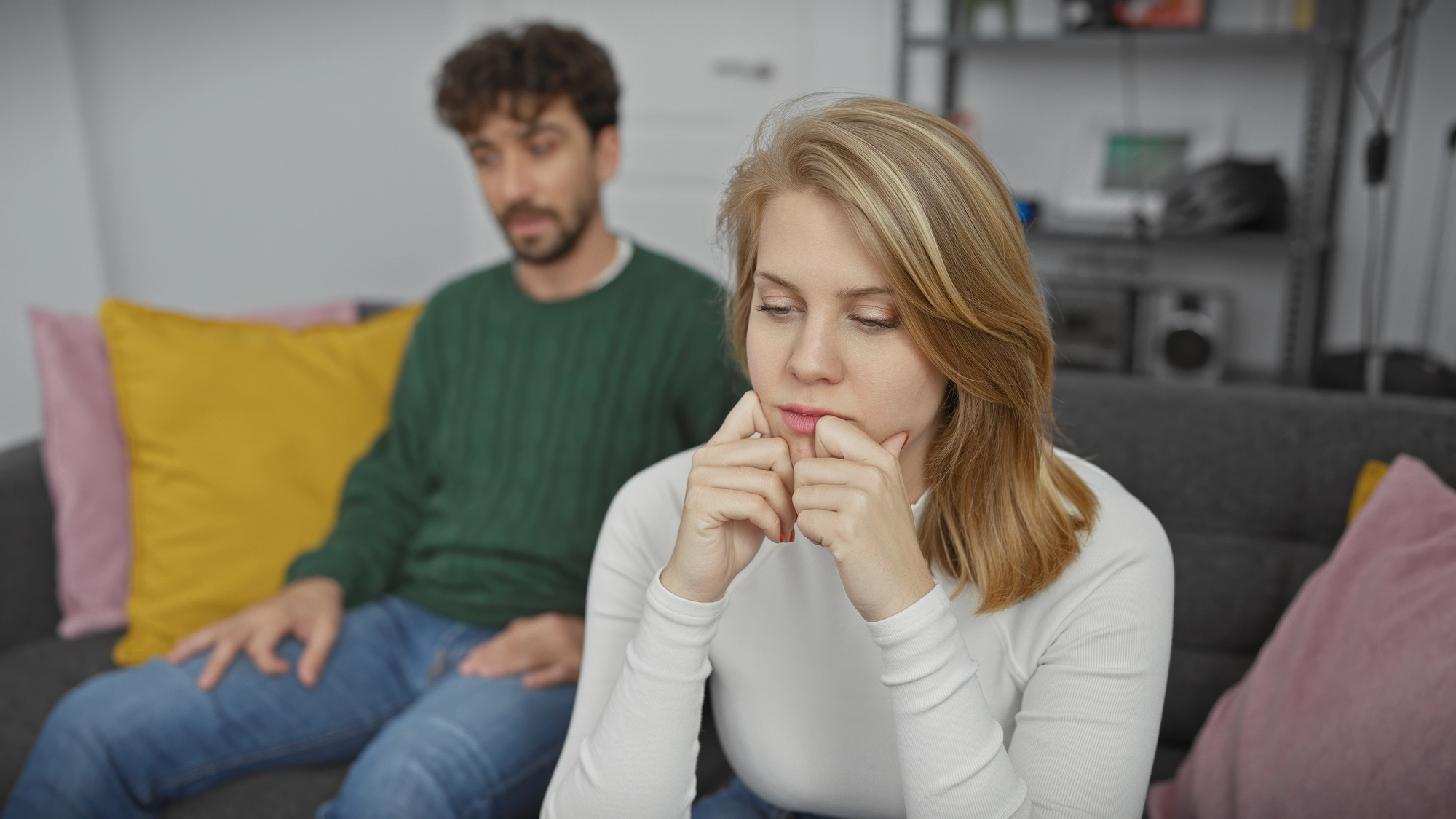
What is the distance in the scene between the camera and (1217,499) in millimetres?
1354

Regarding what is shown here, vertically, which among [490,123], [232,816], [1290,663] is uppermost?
[490,123]

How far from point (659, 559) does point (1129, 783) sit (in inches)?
18.2

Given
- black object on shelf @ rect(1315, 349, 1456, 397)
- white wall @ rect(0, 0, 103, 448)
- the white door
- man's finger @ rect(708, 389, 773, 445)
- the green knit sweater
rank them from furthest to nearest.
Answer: the white door, white wall @ rect(0, 0, 103, 448), black object on shelf @ rect(1315, 349, 1456, 397), the green knit sweater, man's finger @ rect(708, 389, 773, 445)

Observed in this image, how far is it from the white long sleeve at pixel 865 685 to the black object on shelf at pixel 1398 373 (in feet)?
2.98

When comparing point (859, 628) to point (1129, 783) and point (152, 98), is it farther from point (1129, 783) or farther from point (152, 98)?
point (152, 98)

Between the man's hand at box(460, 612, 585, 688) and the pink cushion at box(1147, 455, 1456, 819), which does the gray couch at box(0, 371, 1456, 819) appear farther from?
the man's hand at box(460, 612, 585, 688)

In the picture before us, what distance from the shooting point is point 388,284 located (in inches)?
145

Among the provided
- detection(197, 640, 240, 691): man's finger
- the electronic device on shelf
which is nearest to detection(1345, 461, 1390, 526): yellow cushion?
detection(197, 640, 240, 691): man's finger

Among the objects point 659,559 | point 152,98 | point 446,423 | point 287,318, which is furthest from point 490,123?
point 152,98

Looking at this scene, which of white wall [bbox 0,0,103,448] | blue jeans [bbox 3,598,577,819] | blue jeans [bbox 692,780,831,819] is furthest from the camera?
→ white wall [bbox 0,0,103,448]

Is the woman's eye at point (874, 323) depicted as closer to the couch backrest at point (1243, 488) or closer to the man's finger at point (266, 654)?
the couch backrest at point (1243, 488)

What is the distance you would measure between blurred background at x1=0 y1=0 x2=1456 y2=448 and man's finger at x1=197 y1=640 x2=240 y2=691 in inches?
64.1

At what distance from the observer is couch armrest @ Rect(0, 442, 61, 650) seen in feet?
5.16

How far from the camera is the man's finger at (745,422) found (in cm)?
91
